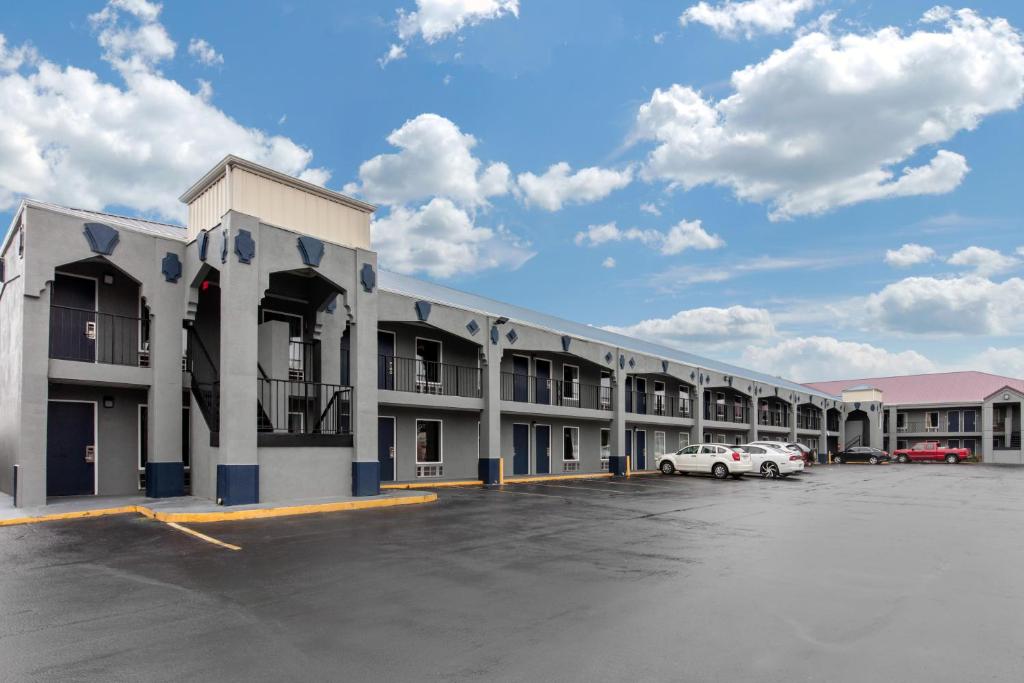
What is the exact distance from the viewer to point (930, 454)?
171 feet

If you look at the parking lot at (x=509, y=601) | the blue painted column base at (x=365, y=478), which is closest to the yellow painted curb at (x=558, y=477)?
the blue painted column base at (x=365, y=478)

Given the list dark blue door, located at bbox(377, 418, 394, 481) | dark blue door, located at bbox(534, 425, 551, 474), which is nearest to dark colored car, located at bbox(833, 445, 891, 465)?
dark blue door, located at bbox(534, 425, 551, 474)

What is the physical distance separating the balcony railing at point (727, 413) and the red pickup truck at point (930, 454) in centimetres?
1771

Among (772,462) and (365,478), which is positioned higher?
(365,478)

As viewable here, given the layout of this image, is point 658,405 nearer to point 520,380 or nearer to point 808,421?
point 520,380

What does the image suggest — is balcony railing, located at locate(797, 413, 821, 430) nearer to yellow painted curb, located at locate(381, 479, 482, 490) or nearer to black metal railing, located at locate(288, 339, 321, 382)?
yellow painted curb, located at locate(381, 479, 482, 490)

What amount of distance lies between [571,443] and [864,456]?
3261cm

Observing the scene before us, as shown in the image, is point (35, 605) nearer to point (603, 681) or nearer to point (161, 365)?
point (603, 681)

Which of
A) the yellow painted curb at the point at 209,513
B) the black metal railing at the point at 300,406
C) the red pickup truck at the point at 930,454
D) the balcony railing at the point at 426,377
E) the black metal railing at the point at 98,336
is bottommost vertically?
the red pickup truck at the point at 930,454

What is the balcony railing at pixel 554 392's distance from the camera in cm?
2692

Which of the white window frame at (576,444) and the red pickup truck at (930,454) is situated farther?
the red pickup truck at (930,454)

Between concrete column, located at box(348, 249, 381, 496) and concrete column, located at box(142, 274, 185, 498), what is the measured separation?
3946mm

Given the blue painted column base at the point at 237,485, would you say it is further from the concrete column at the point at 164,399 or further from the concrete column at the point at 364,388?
the concrete column at the point at 364,388

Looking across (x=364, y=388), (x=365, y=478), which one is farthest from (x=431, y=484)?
(x=364, y=388)
